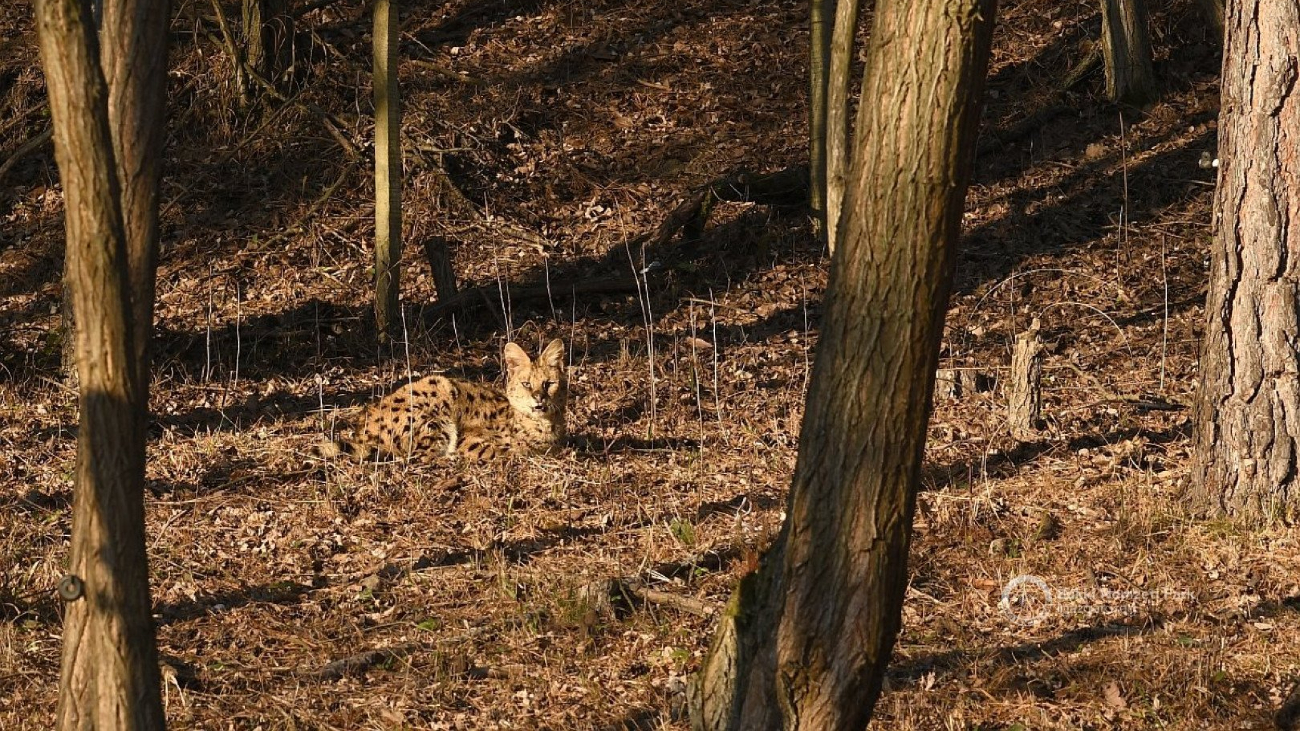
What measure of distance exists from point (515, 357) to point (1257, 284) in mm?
5177

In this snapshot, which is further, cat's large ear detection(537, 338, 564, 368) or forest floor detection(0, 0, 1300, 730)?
cat's large ear detection(537, 338, 564, 368)

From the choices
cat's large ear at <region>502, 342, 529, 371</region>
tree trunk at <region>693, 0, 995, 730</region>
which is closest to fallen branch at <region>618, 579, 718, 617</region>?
tree trunk at <region>693, 0, 995, 730</region>

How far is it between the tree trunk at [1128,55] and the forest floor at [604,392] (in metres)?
0.23

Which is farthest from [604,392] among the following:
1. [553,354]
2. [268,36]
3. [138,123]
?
[268,36]

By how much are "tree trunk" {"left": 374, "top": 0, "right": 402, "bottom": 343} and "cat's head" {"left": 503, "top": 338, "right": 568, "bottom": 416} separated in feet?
8.00

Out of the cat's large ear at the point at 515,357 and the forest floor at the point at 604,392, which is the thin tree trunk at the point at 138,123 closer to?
the forest floor at the point at 604,392

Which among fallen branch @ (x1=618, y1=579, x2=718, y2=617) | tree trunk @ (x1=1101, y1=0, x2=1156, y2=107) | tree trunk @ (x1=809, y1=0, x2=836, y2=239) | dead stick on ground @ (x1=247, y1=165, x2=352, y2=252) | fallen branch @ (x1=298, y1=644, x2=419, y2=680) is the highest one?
tree trunk @ (x1=1101, y1=0, x2=1156, y2=107)

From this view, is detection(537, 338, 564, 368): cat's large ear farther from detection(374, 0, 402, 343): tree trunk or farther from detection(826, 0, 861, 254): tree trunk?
detection(374, 0, 402, 343): tree trunk

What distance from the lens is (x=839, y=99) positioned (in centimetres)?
1053

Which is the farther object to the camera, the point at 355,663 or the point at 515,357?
the point at 515,357

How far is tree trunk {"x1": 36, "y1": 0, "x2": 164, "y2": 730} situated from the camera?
448cm

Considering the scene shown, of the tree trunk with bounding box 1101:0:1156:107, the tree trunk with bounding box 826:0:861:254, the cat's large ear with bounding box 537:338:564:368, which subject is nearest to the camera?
the tree trunk with bounding box 826:0:861:254

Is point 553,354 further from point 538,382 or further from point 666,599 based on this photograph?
point 666,599

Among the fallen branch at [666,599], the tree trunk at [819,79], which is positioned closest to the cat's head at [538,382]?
the fallen branch at [666,599]
